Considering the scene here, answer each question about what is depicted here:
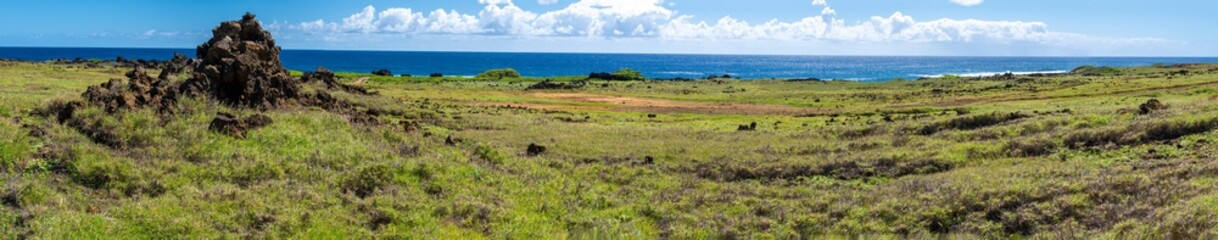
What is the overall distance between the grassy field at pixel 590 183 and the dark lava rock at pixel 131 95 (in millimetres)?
583

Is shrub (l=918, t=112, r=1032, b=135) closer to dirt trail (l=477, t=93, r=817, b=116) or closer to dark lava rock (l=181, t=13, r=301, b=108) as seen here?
dirt trail (l=477, t=93, r=817, b=116)

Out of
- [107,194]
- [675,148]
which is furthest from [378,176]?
[675,148]

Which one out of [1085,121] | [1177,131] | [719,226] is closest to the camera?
[719,226]

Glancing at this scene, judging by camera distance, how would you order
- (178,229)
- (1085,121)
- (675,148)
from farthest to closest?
(675,148), (1085,121), (178,229)

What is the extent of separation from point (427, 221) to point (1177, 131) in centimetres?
1932

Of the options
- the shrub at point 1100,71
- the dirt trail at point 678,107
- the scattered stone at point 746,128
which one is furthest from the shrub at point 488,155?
the shrub at point 1100,71

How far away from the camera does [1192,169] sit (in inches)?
609

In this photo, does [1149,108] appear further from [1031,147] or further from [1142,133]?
[1031,147]

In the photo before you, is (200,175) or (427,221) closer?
(427,221)

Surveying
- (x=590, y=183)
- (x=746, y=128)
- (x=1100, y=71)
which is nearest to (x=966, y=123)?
(x=746, y=128)

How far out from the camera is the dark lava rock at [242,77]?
23.2m

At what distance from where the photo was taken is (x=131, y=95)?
19156 millimetres

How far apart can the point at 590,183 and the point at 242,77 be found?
1198 cm

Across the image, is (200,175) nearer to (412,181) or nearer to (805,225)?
(412,181)
